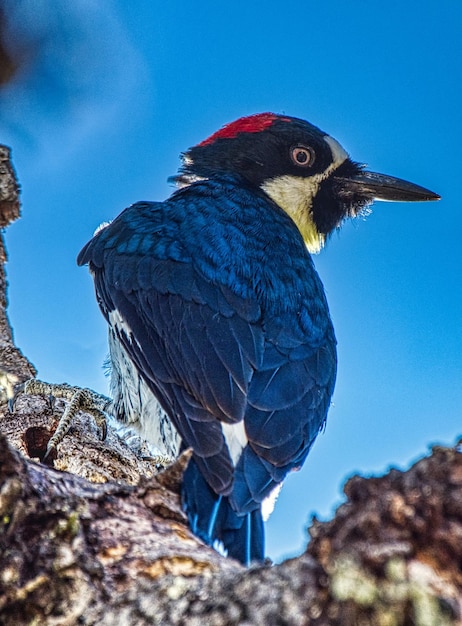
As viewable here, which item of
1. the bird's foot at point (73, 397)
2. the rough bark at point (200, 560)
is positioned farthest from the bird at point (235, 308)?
the rough bark at point (200, 560)

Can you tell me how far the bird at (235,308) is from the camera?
9.15 feet

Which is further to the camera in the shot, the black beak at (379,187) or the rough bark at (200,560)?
the black beak at (379,187)

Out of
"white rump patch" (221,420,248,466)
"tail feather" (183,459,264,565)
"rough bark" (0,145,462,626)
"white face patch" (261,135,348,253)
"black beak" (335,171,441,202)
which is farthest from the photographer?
"black beak" (335,171,441,202)

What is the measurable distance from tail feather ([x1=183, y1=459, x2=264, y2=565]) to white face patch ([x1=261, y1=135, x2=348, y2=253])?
268cm

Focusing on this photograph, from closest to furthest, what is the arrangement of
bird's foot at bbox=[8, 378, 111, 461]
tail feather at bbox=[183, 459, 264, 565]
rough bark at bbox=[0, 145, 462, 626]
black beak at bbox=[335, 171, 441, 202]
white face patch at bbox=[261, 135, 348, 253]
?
rough bark at bbox=[0, 145, 462, 626], tail feather at bbox=[183, 459, 264, 565], bird's foot at bbox=[8, 378, 111, 461], white face patch at bbox=[261, 135, 348, 253], black beak at bbox=[335, 171, 441, 202]

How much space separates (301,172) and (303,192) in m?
0.14

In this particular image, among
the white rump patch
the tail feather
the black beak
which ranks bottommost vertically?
the tail feather

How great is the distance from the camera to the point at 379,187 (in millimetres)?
5090

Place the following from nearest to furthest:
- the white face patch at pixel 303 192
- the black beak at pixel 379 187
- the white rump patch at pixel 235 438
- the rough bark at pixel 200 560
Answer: the rough bark at pixel 200 560 < the white rump patch at pixel 235 438 < the white face patch at pixel 303 192 < the black beak at pixel 379 187

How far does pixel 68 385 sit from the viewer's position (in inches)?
164

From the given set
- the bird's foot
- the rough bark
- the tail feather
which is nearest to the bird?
the tail feather

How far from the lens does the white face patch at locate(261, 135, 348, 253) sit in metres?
4.93

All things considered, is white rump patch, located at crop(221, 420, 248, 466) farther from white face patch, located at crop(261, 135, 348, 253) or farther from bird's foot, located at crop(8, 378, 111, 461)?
white face patch, located at crop(261, 135, 348, 253)

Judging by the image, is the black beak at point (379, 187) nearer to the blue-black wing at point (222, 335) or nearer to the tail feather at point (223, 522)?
the blue-black wing at point (222, 335)
